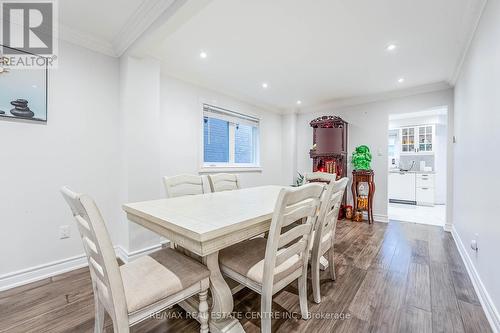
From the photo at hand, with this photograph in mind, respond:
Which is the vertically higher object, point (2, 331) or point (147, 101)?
point (147, 101)

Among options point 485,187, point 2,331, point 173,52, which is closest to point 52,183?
point 2,331

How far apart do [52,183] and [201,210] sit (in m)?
1.67

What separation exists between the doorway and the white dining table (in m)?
4.82

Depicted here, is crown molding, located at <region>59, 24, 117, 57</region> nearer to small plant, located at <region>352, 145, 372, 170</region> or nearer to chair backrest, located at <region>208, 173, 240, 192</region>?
chair backrest, located at <region>208, 173, 240, 192</region>

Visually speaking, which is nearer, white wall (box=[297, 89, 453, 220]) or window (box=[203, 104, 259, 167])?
white wall (box=[297, 89, 453, 220])

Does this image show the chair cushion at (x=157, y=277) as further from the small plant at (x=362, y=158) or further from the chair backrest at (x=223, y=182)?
the small plant at (x=362, y=158)

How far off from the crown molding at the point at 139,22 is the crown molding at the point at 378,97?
143 inches

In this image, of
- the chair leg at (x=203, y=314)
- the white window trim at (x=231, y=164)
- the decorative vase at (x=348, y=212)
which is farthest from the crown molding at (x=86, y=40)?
the decorative vase at (x=348, y=212)

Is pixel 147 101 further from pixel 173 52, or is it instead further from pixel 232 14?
pixel 232 14

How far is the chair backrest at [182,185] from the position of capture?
204 centimetres

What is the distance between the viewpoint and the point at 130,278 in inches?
43.6

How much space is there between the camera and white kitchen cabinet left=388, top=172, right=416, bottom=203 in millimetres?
5535

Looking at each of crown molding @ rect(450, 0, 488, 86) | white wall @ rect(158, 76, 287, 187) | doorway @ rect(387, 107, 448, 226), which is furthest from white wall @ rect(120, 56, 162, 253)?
doorway @ rect(387, 107, 448, 226)

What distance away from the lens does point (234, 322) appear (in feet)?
4.35
